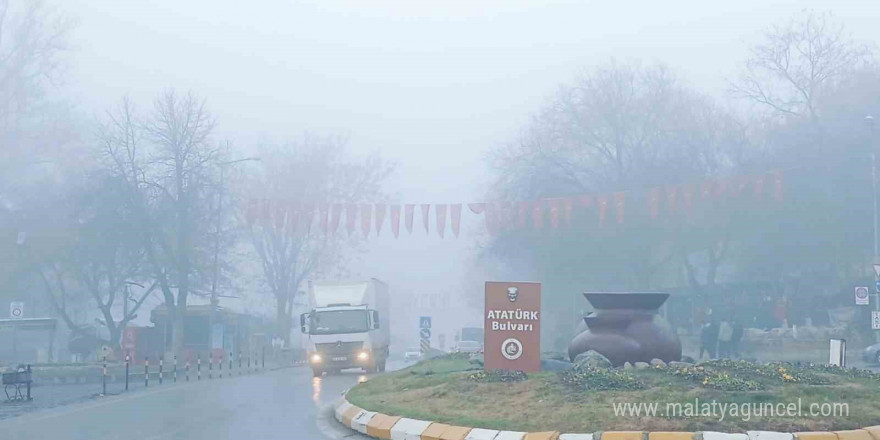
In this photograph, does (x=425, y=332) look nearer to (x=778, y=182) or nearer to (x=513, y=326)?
(x=778, y=182)

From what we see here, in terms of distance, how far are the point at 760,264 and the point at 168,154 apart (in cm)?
3032

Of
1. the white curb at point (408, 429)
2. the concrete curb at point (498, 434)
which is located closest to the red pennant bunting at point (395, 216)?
the concrete curb at point (498, 434)

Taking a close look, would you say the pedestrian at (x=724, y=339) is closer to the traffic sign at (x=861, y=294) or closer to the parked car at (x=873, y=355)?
the parked car at (x=873, y=355)

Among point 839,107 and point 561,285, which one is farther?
point 561,285

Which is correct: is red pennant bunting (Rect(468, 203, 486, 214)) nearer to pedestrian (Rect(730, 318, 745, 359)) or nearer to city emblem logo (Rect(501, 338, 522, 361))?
pedestrian (Rect(730, 318, 745, 359))

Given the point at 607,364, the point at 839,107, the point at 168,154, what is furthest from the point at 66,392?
the point at 839,107

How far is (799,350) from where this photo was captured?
41000 millimetres

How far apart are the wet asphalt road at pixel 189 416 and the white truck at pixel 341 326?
735 cm

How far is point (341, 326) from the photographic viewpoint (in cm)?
3431

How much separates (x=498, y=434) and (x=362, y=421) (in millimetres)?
3314

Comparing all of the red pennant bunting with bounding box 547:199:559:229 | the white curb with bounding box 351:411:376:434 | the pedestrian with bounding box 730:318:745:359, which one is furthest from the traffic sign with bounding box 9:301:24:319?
the pedestrian with bounding box 730:318:745:359

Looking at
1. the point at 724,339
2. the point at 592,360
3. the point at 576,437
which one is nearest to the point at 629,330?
the point at 592,360

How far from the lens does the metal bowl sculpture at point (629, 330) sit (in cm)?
1883

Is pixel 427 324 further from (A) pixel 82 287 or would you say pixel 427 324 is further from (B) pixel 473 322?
(B) pixel 473 322
